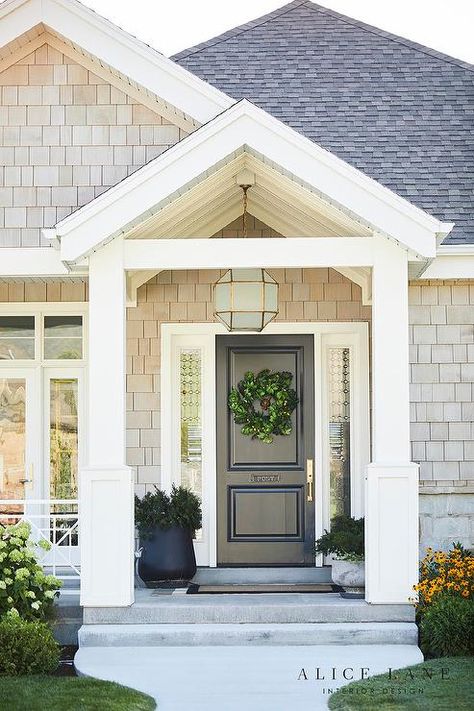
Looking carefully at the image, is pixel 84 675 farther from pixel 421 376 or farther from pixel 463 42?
pixel 463 42

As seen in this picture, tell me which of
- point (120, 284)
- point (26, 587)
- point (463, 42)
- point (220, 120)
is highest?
point (463, 42)

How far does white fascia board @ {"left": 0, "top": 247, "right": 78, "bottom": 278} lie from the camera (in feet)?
30.0

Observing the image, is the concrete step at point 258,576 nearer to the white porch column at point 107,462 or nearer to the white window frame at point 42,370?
the white window frame at point 42,370

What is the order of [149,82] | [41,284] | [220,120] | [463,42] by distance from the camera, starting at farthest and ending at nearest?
[463,42] → [41,284] → [149,82] → [220,120]

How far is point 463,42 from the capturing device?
2116 cm

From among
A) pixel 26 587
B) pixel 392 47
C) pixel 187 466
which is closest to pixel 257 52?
pixel 392 47

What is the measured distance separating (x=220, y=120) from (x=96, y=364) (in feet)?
6.56

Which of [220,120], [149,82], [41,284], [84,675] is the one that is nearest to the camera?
[84,675]

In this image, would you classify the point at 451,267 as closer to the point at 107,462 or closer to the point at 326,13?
the point at 107,462

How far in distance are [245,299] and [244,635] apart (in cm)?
258

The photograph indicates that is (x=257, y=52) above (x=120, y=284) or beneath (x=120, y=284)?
above

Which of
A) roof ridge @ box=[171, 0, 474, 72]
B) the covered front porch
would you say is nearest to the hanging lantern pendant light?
the covered front porch

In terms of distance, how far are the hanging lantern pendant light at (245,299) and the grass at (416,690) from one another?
9.68ft

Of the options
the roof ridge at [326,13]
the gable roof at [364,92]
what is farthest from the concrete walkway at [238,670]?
the roof ridge at [326,13]
